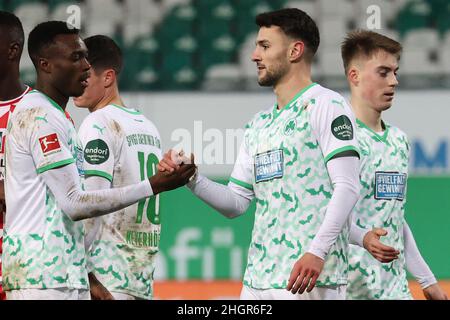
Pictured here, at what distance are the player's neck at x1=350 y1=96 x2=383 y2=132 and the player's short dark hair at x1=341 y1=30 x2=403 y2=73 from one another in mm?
313

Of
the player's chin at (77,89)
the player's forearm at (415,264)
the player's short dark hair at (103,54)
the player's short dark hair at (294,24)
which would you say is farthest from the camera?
the player's short dark hair at (103,54)

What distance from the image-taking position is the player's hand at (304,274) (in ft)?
14.8

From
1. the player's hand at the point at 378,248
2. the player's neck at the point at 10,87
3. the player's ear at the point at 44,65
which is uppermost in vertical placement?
the player's ear at the point at 44,65

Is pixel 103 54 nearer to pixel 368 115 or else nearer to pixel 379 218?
pixel 368 115

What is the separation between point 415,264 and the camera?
235 inches

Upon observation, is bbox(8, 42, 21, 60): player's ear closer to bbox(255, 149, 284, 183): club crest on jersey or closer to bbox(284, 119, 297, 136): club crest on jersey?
bbox(255, 149, 284, 183): club crest on jersey

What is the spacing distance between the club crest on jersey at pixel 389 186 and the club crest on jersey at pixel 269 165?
1.01 m

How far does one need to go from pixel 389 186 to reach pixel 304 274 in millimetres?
1442

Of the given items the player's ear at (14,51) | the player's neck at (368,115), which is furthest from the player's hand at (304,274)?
the player's ear at (14,51)

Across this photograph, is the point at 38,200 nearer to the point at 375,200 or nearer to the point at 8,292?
the point at 8,292

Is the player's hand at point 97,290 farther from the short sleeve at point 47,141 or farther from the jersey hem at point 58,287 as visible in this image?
the short sleeve at point 47,141

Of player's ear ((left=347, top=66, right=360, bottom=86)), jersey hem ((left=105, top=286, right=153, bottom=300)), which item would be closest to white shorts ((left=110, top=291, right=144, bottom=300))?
jersey hem ((left=105, top=286, right=153, bottom=300))
